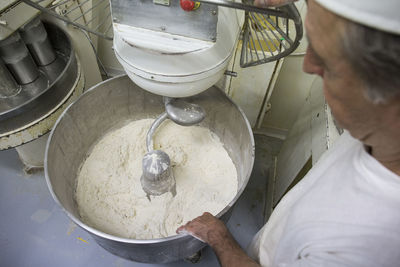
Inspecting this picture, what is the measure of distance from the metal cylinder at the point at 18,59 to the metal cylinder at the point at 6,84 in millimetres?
21

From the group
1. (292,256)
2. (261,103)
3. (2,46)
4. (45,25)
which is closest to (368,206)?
(292,256)

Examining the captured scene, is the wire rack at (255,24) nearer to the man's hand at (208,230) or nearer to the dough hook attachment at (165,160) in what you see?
the dough hook attachment at (165,160)

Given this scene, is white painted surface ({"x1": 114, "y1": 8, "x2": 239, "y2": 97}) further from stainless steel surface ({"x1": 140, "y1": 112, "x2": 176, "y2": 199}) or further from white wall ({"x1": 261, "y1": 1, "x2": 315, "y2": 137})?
white wall ({"x1": 261, "y1": 1, "x2": 315, "y2": 137})

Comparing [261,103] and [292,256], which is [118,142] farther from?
[292,256]

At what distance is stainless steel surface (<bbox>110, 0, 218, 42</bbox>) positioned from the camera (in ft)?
1.70

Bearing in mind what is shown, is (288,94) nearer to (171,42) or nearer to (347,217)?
(171,42)

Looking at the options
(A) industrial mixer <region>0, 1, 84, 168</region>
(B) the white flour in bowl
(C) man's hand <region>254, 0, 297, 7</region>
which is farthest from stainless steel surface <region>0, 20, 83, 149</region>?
(C) man's hand <region>254, 0, 297, 7</region>

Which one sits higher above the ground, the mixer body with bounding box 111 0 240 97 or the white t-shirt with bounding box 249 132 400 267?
the mixer body with bounding box 111 0 240 97

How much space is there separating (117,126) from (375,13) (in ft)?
3.45

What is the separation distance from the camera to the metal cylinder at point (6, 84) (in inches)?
37.6

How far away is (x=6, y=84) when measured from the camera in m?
1.00

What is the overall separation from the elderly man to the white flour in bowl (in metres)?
0.45

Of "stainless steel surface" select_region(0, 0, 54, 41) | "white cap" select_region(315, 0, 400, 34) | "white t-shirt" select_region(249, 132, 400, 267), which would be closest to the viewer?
"white cap" select_region(315, 0, 400, 34)

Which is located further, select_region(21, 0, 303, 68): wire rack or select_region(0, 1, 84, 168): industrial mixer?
select_region(0, 1, 84, 168): industrial mixer
